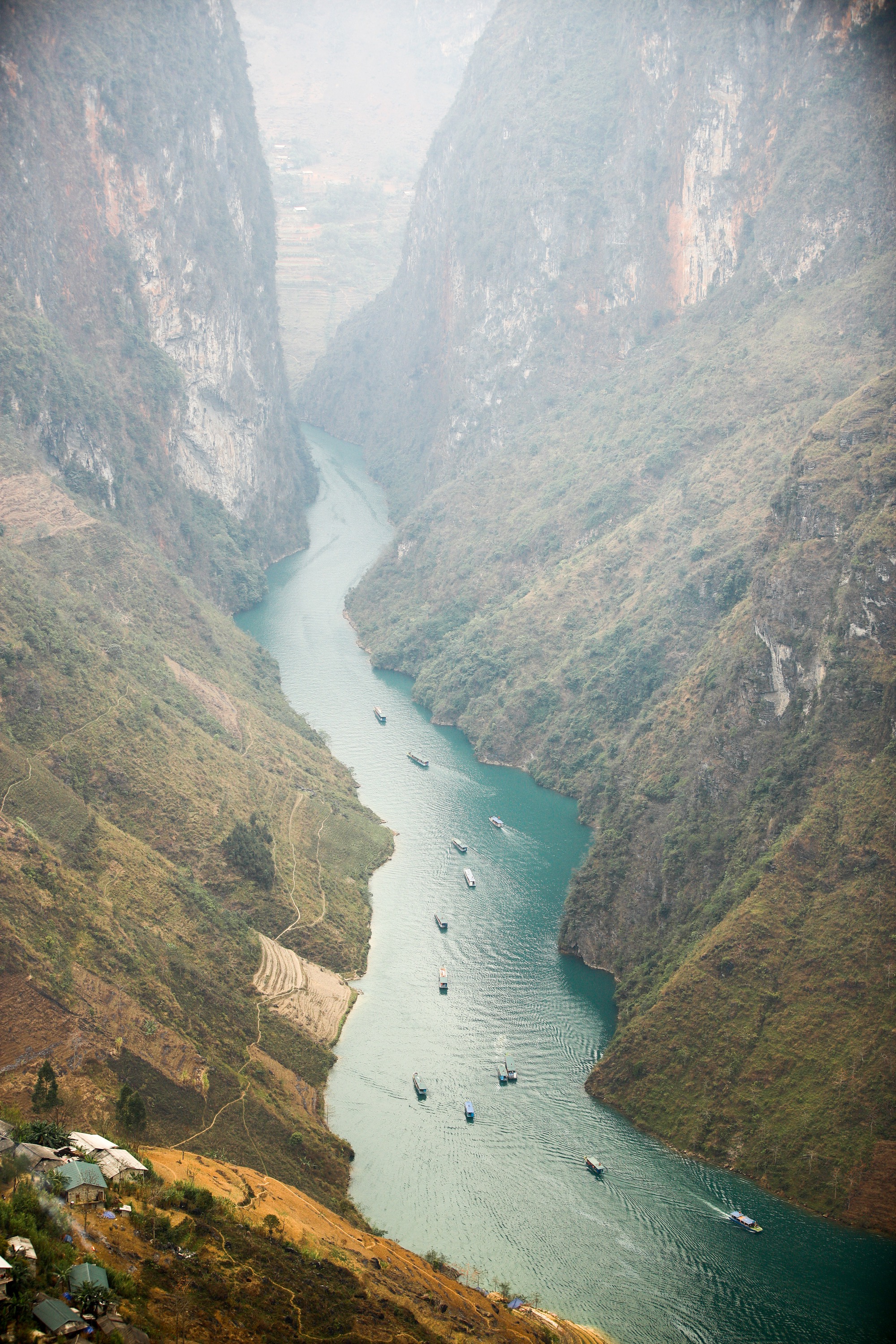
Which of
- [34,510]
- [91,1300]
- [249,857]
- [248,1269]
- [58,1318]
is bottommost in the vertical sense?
[249,857]

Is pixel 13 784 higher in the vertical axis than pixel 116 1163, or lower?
lower

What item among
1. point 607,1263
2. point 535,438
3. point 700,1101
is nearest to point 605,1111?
point 700,1101

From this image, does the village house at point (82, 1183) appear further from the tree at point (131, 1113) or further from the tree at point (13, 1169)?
the tree at point (131, 1113)

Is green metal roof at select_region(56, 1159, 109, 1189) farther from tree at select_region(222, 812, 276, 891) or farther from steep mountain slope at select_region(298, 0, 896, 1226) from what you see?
tree at select_region(222, 812, 276, 891)

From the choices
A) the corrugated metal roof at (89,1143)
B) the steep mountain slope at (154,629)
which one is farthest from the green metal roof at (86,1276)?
the steep mountain slope at (154,629)

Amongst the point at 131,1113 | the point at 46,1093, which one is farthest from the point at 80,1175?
the point at 131,1113

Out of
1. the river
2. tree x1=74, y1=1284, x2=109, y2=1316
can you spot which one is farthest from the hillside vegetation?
the river

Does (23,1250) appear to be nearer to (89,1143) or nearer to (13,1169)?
(13,1169)
